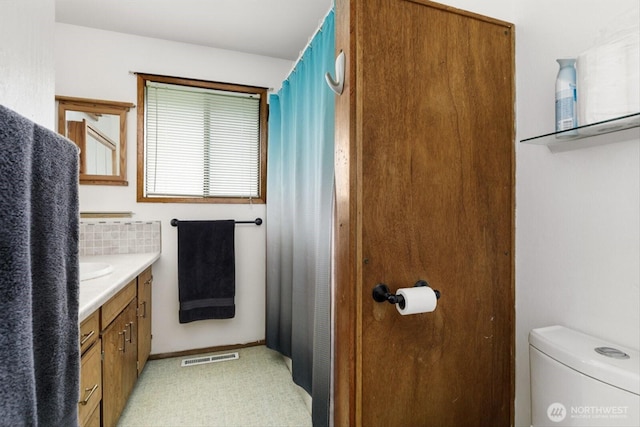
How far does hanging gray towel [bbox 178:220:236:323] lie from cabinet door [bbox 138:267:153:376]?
209mm

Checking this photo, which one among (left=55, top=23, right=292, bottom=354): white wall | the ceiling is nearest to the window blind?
(left=55, top=23, right=292, bottom=354): white wall

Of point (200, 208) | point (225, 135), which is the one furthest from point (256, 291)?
point (225, 135)

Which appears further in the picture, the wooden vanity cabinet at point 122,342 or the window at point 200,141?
the window at point 200,141

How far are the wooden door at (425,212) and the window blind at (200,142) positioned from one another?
1.75m

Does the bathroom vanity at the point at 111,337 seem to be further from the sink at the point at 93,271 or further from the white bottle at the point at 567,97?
the white bottle at the point at 567,97

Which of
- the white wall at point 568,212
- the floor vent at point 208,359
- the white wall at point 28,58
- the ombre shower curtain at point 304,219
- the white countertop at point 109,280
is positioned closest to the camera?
the white wall at point 28,58

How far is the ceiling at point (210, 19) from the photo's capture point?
1912 millimetres

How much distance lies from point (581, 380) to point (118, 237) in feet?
8.35

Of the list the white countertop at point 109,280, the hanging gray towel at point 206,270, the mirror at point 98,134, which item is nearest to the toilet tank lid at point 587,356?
the white countertop at point 109,280

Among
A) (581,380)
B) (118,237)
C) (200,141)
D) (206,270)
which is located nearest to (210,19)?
(200,141)

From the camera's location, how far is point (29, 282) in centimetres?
48

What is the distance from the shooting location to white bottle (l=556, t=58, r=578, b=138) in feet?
2.43

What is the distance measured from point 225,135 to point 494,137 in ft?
6.67

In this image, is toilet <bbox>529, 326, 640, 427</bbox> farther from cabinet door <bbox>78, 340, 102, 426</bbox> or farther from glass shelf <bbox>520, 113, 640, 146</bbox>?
cabinet door <bbox>78, 340, 102, 426</bbox>
